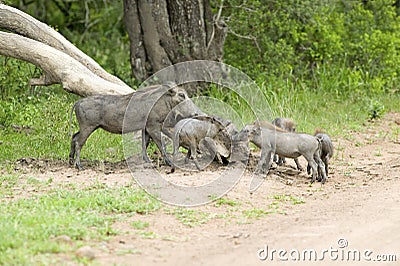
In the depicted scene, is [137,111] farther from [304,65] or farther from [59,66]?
[304,65]

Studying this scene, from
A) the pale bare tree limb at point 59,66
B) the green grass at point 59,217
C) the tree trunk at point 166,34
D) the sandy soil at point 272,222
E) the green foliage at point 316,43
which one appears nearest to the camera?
the green grass at point 59,217

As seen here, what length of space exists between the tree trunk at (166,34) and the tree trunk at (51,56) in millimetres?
3347

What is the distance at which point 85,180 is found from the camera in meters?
7.83

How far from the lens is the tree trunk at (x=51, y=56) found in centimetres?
926

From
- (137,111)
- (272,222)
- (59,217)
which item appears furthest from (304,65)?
(59,217)

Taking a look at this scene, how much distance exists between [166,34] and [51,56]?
13.3 feet

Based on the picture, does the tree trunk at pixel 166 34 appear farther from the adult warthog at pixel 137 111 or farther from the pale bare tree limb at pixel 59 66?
the adult warthog at pixel 137 111

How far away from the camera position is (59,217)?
623cm

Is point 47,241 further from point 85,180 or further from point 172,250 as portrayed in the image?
point 85,180

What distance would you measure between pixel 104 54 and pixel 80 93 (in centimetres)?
775

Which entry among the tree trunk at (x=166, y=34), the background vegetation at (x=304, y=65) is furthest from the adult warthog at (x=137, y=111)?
the tree trunk at (x=166, y=34)

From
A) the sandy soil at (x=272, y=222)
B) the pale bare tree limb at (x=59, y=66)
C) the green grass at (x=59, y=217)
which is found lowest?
the sandy soil at (x=272, y=222)

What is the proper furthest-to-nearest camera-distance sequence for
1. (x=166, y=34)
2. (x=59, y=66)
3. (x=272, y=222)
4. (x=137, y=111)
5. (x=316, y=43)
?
(x=316, y=43), (x=166, y=34), (x=59, y=66), (x=137, y=111), (x=272, y=222)

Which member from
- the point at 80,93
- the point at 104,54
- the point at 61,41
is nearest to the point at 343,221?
the point at 80,93
